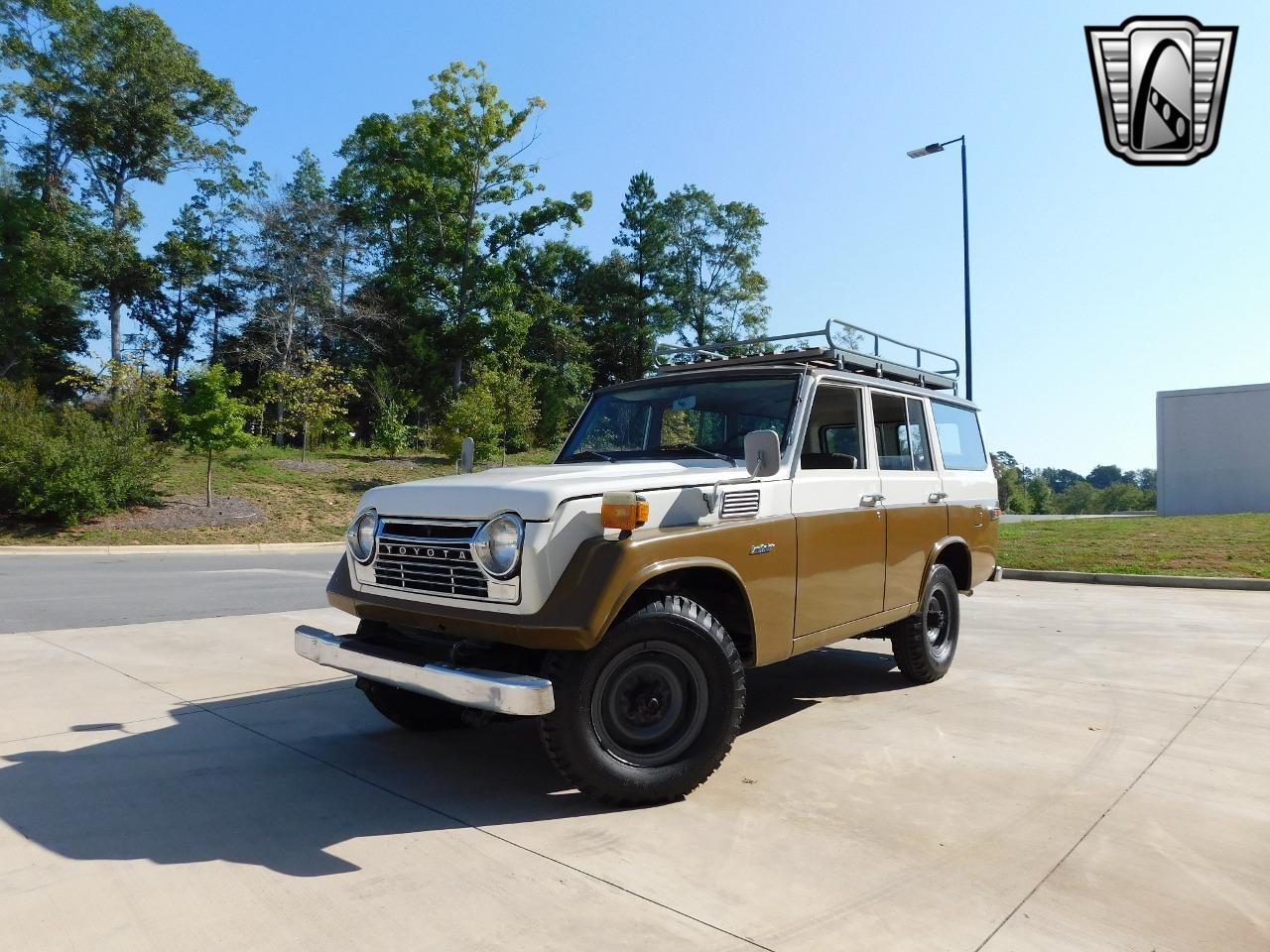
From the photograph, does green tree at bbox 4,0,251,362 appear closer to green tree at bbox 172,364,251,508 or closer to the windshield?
green tree at bbox 172,364,251,508

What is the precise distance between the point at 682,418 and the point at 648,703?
6.13 ft

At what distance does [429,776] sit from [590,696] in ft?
3.63

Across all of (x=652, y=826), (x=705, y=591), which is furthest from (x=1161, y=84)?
(x=652, y=826)

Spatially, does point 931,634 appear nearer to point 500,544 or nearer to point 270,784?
point 500,544

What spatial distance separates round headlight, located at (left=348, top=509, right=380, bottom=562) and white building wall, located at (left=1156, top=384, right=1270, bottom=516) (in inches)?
1273

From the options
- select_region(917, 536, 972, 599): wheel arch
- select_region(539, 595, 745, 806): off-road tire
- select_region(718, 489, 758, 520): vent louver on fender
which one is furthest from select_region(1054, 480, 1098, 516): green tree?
select_region(539, 595, 745, 806): off-road tire

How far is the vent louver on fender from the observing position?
4055mm

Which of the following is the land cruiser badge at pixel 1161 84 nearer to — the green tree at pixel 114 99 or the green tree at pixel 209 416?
the green tree at pixel 209 416

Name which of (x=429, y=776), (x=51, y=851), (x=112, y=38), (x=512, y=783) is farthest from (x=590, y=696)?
(x=112, y=38)

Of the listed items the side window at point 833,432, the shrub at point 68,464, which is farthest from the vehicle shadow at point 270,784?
the shrub at point 68,464

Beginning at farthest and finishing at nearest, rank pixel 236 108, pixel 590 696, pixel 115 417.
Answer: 1. pixel 236 108
2. pixel 115 417
3. pixel 590 696

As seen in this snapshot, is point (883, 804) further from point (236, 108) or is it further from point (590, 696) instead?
point (236, 108)

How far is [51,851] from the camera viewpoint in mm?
3186

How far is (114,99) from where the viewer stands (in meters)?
34.6
